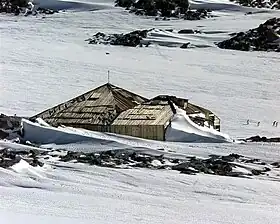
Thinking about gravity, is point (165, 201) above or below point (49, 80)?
above

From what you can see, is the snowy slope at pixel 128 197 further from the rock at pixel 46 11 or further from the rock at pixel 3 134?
the rock at pixel 46 11

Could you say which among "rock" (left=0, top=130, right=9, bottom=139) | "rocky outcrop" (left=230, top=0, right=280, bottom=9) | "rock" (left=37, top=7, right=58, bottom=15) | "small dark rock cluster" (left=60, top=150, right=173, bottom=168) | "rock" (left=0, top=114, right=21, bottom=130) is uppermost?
"rocky outcrop" (left=230, top=0, right=280, bottom=9)

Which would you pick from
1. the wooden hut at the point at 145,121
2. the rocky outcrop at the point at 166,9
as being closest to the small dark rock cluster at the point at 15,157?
the wooden hut at the point at 145,121

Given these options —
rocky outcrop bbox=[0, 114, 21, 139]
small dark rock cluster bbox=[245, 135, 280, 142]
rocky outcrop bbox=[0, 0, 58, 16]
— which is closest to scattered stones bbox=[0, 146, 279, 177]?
small dark rock cluster bbox=[245, 135, 280, 142]

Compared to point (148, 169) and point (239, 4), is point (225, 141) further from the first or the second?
point (239, 4)

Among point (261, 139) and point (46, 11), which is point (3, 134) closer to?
point (261, 139)

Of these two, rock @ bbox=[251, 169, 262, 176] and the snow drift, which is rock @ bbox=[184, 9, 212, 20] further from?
rock @ bbox=[251, 169, 262, 176]

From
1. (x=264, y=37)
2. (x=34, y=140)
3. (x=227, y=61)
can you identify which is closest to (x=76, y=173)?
(x=34, y=140)
